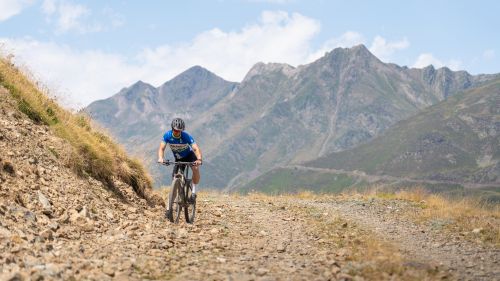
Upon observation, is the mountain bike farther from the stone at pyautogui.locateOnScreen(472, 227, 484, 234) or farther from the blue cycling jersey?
the stone at pyautogui.locateOnScreen(472, 227, 484, 234)

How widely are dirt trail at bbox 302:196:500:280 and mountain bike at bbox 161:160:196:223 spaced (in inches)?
216

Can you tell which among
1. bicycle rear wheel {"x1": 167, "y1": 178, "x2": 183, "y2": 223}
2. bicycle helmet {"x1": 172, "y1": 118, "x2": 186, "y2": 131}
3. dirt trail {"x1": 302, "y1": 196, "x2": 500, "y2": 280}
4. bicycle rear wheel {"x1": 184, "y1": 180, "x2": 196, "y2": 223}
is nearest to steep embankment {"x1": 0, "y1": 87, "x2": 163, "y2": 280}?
bicycle rear wheel {"x1": 167, "y1": 178, "x2": 183, "y2": 223}

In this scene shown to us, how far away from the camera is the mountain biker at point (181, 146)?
47.1 ft

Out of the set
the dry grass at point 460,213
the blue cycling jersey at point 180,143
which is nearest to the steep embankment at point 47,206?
the blue cycling jersey at point 180,143

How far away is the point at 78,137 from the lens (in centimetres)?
1633

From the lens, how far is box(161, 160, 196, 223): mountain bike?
1409 cm

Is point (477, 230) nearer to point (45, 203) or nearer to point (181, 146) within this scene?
point (181, 146)

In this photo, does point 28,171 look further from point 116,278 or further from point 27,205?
point 116,278

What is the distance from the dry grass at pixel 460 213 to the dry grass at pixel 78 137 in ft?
34.7

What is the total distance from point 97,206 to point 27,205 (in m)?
2.49

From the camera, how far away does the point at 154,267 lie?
8289 millimetres

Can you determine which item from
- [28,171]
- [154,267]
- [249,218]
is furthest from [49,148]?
[154,267]

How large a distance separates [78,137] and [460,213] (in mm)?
14032

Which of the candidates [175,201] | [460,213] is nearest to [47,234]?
[175,201]
